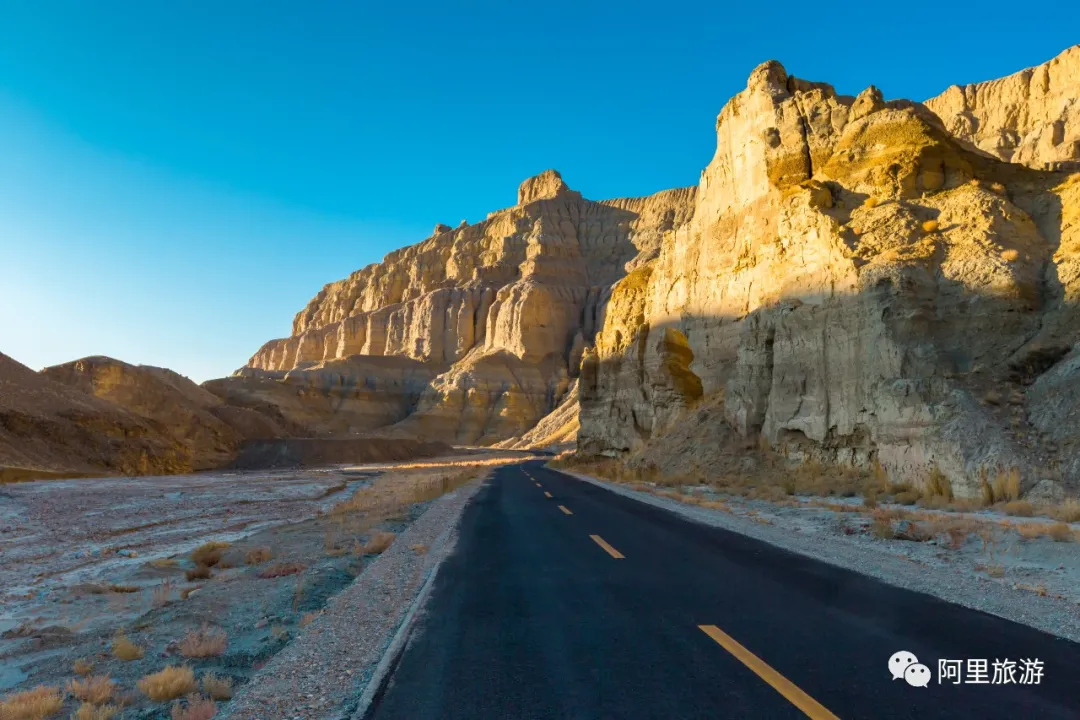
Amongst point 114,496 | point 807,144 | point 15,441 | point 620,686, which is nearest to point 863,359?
point 807,144

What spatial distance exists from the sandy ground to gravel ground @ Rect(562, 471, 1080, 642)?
24.2 feet

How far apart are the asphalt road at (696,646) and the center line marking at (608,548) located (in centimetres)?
45

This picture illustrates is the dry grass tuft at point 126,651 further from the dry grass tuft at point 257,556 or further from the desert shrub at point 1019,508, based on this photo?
the desert shrub at point 1019,508

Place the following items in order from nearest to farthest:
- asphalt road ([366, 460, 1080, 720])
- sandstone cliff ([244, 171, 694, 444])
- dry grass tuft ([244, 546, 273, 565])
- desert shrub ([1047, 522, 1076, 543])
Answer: asphalt road ([366, 460, 1080, 720]) < desert shrub ([1047, 522, 1076, 543]) < dry grass tuft ([244, 546, 273, 565]) < sandstone cliff ([244, 171, 694, 444])

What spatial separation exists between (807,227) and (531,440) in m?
80.1

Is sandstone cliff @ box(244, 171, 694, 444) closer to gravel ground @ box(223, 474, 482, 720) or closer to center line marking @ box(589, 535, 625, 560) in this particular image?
center line marking @ box(589, 535, 625, 560)

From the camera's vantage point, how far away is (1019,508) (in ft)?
42.3

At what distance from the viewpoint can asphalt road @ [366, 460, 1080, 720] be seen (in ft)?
13.3

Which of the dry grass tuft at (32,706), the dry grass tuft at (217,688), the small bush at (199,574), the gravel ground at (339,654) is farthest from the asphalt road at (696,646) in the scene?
the small bush at (199,574)

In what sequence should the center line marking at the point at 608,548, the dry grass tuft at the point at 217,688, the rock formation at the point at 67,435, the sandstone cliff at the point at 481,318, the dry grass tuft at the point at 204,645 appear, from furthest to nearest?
the sandstone cliff at the point at 481,318, the rock formation at the point at 67,435, the center line marking at the point at 608,548, the dry grass tuft at the point at 204,645, the dry grass tuft at the point at 217,688

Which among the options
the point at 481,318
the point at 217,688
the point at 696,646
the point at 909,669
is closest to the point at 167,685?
the point at 217,688

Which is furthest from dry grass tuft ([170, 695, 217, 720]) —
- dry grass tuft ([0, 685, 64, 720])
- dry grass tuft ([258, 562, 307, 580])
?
dry grass tuft ([258, 562, 307, 580])

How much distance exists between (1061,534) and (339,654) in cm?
1114

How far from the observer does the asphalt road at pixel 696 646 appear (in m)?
4.04
